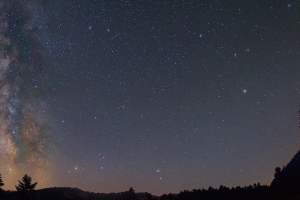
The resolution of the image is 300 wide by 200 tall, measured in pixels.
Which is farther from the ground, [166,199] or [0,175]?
[0,175]

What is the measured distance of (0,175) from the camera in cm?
2656

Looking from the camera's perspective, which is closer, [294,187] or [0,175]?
[294,187]

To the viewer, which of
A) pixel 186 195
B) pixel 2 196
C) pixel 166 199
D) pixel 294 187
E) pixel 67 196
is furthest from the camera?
pixel 67 196

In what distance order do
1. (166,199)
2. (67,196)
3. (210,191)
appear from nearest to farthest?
1. (210,191)
2. (166,199)
3. (67,196)

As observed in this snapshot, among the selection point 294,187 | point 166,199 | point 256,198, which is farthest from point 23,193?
point 294,187

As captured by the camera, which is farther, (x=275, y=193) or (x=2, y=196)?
(x=2, y=196)

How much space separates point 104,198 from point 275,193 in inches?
1766

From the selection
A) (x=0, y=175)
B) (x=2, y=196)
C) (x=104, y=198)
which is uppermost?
(x=0, y=175)

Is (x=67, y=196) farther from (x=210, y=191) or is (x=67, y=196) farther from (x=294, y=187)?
(x=294, y=187)

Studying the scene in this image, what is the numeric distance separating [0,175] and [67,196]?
22388 mm

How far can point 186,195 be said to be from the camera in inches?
748

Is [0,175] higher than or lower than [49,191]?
higher

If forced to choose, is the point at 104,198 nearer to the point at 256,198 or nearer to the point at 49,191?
the point at 49,191

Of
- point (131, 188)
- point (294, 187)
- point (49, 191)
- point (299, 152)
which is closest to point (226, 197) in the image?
point (294, 187)
